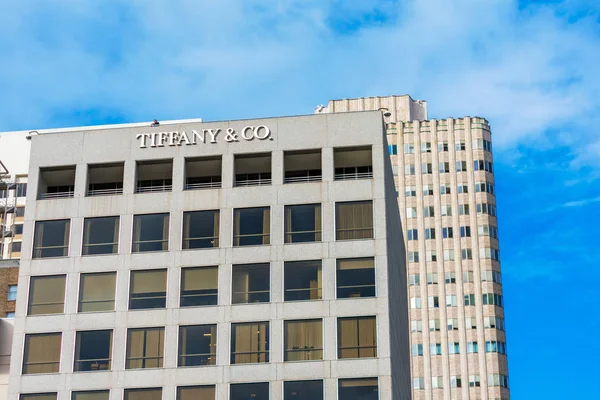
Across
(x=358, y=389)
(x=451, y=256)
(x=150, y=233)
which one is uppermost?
(x=451, y=256)

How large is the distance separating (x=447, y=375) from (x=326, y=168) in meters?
101

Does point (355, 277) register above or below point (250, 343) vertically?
above

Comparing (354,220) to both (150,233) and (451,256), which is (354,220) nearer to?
(150,233)

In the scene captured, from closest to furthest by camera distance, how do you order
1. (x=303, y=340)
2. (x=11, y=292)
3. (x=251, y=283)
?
(x=303, y=340) < (x=251, y=283) < (x=11, y=292)

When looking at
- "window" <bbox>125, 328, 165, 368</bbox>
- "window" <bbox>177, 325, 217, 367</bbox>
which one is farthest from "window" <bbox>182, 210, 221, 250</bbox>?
"window" <bbox>125, 328, 165, 368</bbox>

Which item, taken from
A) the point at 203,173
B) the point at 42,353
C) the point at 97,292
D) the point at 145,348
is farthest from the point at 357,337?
the point at 42,353

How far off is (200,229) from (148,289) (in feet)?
15.7

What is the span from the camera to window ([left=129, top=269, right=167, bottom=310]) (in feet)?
208

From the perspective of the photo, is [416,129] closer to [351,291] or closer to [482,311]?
[482,311]

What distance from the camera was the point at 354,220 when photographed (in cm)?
6316

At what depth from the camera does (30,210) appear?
2633 inches

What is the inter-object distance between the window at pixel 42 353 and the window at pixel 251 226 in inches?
484

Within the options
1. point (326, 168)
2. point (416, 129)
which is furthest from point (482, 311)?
point (326, 168)

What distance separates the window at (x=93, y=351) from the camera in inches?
2451
